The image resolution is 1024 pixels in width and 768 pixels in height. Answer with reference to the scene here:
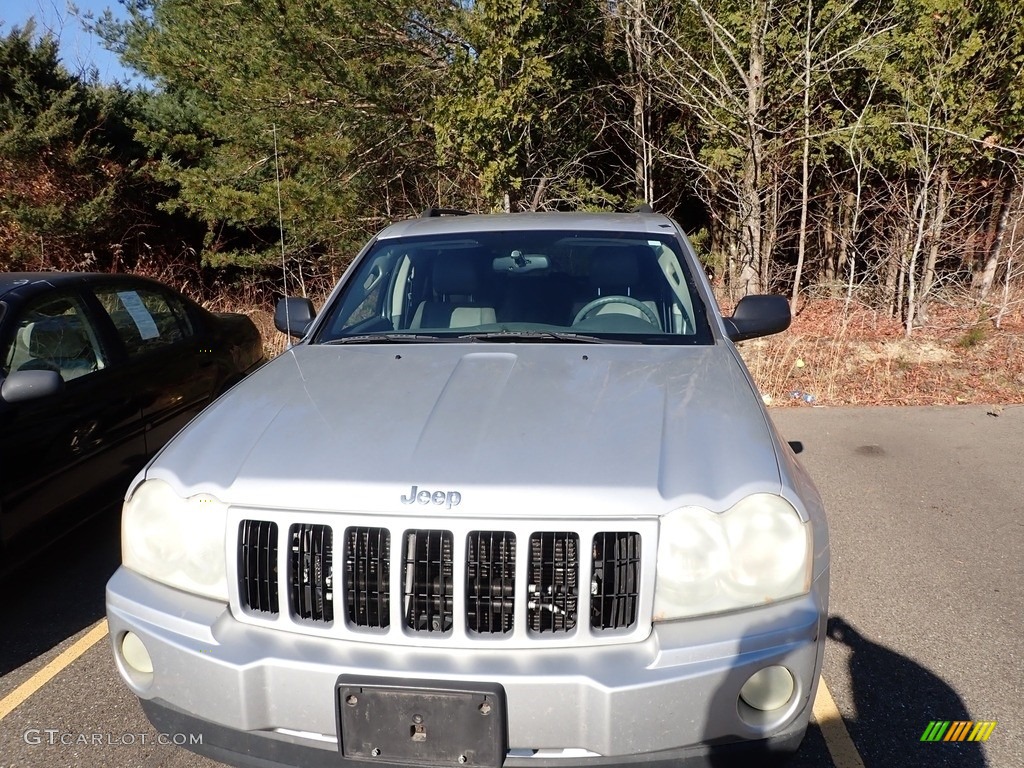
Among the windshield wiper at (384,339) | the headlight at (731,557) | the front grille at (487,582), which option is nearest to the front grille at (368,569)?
the front grille at (487,582)

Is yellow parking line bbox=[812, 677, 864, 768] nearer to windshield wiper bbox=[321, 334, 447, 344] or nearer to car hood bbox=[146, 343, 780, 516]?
car hood bbox=[146, 343, 780, 516]

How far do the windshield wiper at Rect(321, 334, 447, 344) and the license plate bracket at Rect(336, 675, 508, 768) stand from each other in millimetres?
1586

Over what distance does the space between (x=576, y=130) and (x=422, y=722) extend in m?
10.2

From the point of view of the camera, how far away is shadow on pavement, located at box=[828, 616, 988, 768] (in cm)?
257

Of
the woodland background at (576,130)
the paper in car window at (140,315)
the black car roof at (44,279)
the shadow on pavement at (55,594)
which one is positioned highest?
the woodland background at (576,130)

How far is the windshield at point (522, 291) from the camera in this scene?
131 inches

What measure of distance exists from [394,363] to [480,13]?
753 centimetres

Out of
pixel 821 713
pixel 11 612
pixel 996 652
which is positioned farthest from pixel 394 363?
pixel 996 652

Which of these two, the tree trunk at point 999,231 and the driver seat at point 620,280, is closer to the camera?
the driver seat at point 620,280

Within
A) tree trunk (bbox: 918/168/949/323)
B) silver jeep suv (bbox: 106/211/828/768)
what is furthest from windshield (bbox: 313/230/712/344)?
tree trunk (bbox: 918/168/949/323)

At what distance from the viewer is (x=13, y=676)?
312 centimetres

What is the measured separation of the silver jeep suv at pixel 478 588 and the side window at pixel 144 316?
2.42 m

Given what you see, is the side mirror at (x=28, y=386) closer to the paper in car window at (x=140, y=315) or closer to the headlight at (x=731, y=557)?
the paper in car window at (x=140, y=315)

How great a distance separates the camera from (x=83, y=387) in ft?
12.8
